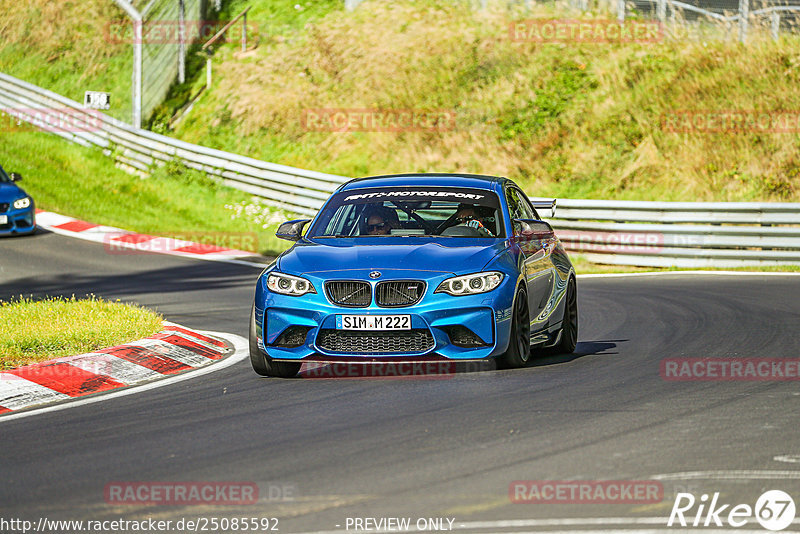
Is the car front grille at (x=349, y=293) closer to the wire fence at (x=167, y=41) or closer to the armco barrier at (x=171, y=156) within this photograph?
the armco barrier at (x=171, y=156)

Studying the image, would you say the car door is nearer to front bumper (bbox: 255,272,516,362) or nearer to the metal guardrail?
front bumper (bbox: 255,272,516,362)

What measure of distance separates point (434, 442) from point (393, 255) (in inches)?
104

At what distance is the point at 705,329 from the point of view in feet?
40.6

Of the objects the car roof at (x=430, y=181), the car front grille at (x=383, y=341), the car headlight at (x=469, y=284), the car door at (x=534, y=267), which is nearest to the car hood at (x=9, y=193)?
the car roof at (x=430, y=181)

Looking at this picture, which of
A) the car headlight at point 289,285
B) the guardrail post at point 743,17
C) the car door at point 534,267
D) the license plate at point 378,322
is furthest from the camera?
the guardrail post at point 743,17

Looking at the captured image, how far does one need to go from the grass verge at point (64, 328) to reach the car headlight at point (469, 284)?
305 centimetres

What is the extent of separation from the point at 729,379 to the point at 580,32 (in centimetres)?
2398

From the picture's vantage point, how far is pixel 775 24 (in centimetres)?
2903

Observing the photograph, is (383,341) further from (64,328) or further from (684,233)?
(684,233)

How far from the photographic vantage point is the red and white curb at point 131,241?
73.4 ft

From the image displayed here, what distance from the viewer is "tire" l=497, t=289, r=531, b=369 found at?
923 cm

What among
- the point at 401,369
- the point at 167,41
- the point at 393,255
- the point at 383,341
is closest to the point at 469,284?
the point at 393,255

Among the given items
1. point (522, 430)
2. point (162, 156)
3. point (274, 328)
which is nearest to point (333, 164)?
point (162, 156)

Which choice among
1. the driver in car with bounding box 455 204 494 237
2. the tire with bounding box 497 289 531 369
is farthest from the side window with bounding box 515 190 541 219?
the tire with bounding box 497 289 531 369
